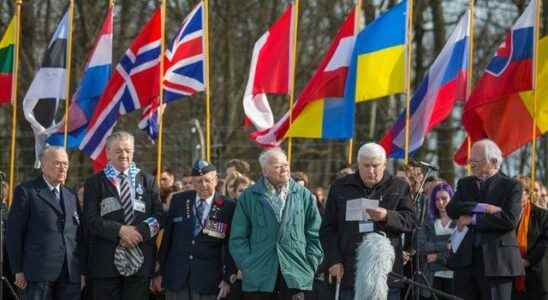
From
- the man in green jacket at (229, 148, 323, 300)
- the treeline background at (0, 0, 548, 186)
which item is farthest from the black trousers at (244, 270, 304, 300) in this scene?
the treeline background at (0, 0, 548, 186)

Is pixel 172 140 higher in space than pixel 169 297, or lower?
higher

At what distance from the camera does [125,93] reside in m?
14.6

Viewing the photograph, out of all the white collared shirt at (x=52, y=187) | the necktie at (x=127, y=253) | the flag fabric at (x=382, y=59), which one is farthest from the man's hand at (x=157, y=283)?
the flag fabric at (x=382, y=59)

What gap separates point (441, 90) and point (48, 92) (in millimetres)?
4513

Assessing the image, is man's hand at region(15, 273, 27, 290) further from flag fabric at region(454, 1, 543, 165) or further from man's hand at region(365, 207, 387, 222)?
flag fabric at region(454, 1, 543, 165)

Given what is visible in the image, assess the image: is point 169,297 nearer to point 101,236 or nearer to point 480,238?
point 101,236

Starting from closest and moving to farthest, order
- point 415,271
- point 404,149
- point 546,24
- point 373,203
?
1. point 373,203
2. point 415,271
3. point 404,149
4. point 546,24

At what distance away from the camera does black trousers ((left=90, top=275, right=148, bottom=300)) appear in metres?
11.3

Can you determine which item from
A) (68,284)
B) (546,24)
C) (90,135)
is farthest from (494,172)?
(546,24)

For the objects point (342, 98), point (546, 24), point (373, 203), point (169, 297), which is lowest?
point (169, 297)

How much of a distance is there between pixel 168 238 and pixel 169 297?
20.6 inches

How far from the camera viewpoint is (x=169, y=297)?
458 inches

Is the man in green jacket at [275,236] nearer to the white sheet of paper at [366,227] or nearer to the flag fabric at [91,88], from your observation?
the white sheet of paper at [366,227]

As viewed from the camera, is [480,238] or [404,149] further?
[404,149]
